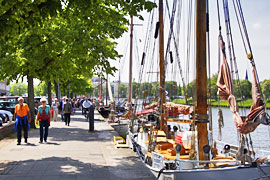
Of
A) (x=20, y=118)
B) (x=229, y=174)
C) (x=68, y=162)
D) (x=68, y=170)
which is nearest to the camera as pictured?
(x=229, y=174)

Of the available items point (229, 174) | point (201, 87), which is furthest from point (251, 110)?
point (229, 174)

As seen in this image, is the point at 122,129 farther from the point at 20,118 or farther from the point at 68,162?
the point at 68,162

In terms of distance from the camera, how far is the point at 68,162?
8.75 m

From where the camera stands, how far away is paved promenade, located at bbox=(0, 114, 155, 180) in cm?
736

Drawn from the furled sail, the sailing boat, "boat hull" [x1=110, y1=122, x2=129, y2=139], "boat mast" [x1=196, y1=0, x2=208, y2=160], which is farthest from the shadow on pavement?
"boat hull" [x1=110, y1=122, x2=129, y2=139]

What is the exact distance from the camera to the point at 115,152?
10.5 m

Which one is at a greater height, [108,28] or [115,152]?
[108,28]

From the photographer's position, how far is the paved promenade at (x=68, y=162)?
7358 mm

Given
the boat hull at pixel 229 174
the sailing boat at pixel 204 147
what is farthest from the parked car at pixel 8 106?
the boat hull at pixel 229 174

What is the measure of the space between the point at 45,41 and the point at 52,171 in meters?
11.1

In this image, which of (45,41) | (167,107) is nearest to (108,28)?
(45,41)

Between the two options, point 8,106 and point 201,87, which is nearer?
point 201,87

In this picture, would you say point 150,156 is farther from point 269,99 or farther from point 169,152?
point 269,99

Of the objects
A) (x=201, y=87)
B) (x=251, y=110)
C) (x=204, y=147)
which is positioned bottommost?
(x=204, y=147)
